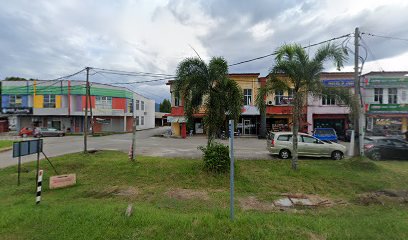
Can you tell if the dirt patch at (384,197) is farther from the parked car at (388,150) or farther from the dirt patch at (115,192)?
the parked car at (388,150)

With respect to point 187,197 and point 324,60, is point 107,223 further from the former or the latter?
point 324,60

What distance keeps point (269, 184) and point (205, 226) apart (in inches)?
173

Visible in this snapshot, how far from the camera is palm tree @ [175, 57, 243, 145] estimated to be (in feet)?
32.2

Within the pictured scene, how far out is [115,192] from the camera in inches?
295

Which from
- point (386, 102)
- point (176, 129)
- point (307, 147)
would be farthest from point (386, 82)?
point (176, 129)

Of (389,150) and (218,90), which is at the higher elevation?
(218,90)

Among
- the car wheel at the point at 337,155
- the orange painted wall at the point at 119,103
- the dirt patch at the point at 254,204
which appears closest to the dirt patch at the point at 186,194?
the dirt patch at the point at 254,204

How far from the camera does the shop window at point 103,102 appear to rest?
38594mm

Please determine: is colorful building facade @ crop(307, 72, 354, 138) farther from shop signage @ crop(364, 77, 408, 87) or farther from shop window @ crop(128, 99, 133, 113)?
shop window @ crop(128, 99, 133, 113)

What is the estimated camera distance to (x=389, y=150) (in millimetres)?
13656

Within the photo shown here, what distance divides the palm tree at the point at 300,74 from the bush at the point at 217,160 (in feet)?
9.72

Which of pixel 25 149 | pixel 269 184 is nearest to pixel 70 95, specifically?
pixel 25 149

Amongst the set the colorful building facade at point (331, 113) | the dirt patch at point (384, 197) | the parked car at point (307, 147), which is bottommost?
the dirt patch at point (384, 197)

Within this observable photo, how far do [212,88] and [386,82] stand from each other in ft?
89.5
